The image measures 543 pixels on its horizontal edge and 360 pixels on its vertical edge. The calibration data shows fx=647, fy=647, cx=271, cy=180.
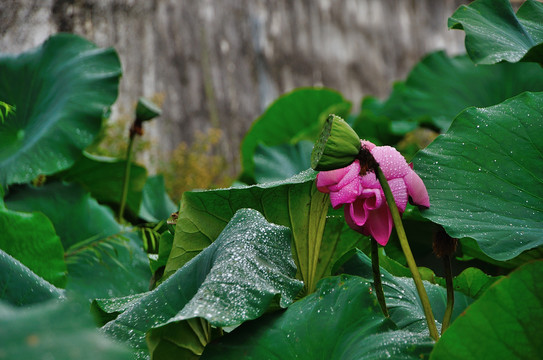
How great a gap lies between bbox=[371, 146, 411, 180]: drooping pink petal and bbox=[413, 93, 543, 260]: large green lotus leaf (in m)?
0.08

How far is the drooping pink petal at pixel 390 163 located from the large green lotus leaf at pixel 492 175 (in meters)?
0.08

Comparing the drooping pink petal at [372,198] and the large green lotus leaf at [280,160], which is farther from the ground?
the drooping pink petal at [372,198]

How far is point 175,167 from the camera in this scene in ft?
8.51

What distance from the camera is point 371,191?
67cm

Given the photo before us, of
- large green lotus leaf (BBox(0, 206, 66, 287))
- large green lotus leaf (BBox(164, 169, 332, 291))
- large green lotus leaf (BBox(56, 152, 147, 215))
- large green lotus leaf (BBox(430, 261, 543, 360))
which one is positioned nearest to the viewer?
large green lotus leaf (BBox(430, 261, 543, 360))

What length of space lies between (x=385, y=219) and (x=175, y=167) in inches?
78.0

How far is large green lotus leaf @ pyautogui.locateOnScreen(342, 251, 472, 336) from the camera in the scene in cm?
74

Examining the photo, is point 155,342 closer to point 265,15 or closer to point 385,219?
point 385,219

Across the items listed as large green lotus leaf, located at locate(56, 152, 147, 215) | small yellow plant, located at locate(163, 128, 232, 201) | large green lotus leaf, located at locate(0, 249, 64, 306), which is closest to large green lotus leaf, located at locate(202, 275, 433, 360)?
large green lotus leaf, located at locate(0, 249, 64, 306)

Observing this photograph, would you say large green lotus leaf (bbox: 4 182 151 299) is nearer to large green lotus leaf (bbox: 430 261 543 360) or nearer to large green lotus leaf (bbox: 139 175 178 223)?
large green lotus leaf (bbox: 139 175 178 223)

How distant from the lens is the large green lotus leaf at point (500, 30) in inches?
35.3

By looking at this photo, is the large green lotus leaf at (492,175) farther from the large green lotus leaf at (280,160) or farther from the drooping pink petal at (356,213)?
the large green lotus leaf at (280,160)

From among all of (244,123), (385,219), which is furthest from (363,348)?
(244,123)

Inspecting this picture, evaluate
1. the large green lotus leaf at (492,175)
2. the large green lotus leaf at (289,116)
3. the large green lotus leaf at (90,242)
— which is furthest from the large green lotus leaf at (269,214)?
the large green lotus leaf at (289,116)
